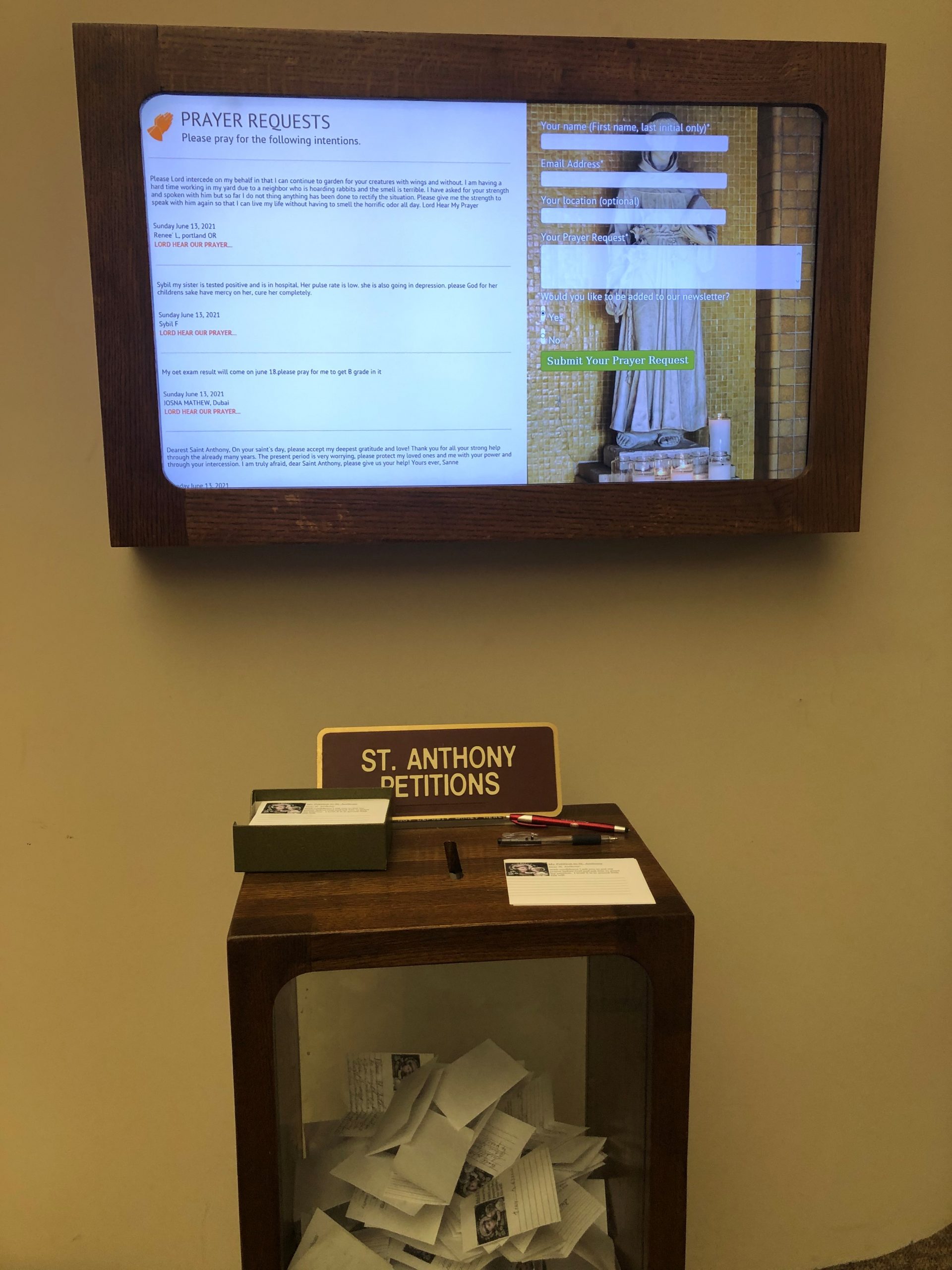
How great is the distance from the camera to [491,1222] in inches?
36.7

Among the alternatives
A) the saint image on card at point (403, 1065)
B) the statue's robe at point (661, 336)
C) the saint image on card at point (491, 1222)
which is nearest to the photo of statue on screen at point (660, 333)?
the statue's robe at point (661, 336)

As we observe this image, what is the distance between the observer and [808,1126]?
1402mm

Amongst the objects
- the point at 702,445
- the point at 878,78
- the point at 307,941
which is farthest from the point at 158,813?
the point at 878,78

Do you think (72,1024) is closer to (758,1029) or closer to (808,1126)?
(758,1029)

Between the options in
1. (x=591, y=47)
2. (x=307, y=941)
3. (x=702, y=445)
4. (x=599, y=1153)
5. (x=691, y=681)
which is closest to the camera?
(x=307, y=941)

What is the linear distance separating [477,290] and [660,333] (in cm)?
24

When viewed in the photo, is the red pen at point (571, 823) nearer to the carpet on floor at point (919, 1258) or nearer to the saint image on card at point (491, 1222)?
the saint image on card at point (491, 1222)

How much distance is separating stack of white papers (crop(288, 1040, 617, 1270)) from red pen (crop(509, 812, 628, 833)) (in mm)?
243

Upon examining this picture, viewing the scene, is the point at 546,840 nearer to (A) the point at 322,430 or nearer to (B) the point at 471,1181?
(B) the point at 471,1181

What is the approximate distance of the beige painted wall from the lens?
4.00ft

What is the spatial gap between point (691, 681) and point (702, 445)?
0.33 meters

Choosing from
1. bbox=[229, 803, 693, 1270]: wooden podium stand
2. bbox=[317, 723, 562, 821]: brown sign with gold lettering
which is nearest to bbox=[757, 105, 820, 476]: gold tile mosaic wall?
bbox=[317, 723, 562, 821]: brown sign with gold lettering

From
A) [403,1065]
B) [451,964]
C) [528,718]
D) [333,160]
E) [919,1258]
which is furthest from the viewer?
[919,1258]

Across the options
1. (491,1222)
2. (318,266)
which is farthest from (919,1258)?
(318,266)
